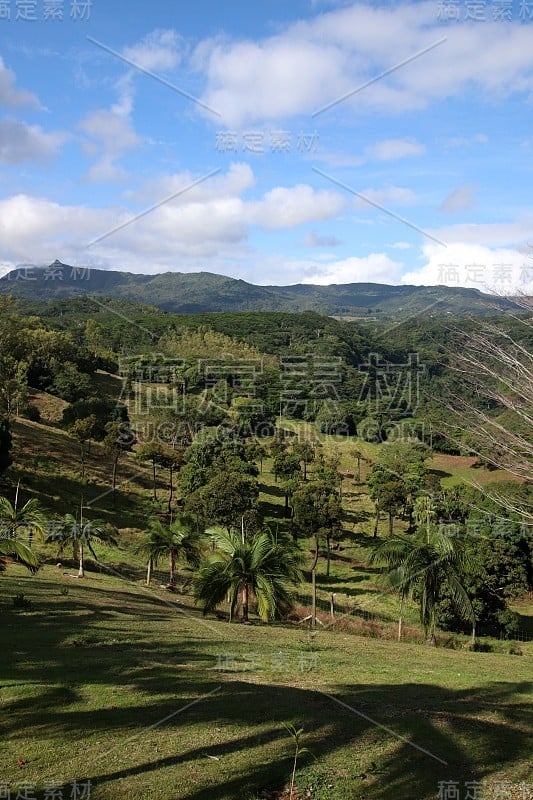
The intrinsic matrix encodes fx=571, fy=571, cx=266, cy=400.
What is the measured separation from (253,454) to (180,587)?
83.3 feet

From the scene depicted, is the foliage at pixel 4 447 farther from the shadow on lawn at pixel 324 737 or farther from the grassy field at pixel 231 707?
the shadow on lawn at pixel 324 737

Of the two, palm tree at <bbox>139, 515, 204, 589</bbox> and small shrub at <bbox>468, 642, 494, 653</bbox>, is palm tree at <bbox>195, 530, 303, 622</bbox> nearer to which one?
palm tree at <bbox>139, 515, 204, 589</bbox>

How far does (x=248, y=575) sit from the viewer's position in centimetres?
1566

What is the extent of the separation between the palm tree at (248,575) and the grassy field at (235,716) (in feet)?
8.71

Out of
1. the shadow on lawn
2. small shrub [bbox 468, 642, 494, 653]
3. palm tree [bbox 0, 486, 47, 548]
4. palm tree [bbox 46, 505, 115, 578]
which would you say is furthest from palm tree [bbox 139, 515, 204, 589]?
the shadow on lawn

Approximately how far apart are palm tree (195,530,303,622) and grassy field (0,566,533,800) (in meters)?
2.66

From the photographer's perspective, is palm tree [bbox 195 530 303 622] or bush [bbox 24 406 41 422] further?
bush [bbox 24 406 41 422]

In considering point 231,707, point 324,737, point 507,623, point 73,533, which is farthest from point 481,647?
point 73,533

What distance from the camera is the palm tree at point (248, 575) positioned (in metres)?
15.5

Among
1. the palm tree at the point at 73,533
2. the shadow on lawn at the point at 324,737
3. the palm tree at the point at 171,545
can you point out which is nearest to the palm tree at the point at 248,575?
the palm tree at the point at 171,545

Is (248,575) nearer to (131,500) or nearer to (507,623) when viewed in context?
(507,623)

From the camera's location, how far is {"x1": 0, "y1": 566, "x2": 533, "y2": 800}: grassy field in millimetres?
5578

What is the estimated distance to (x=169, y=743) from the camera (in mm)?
6242

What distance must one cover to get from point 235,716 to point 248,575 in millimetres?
8526
